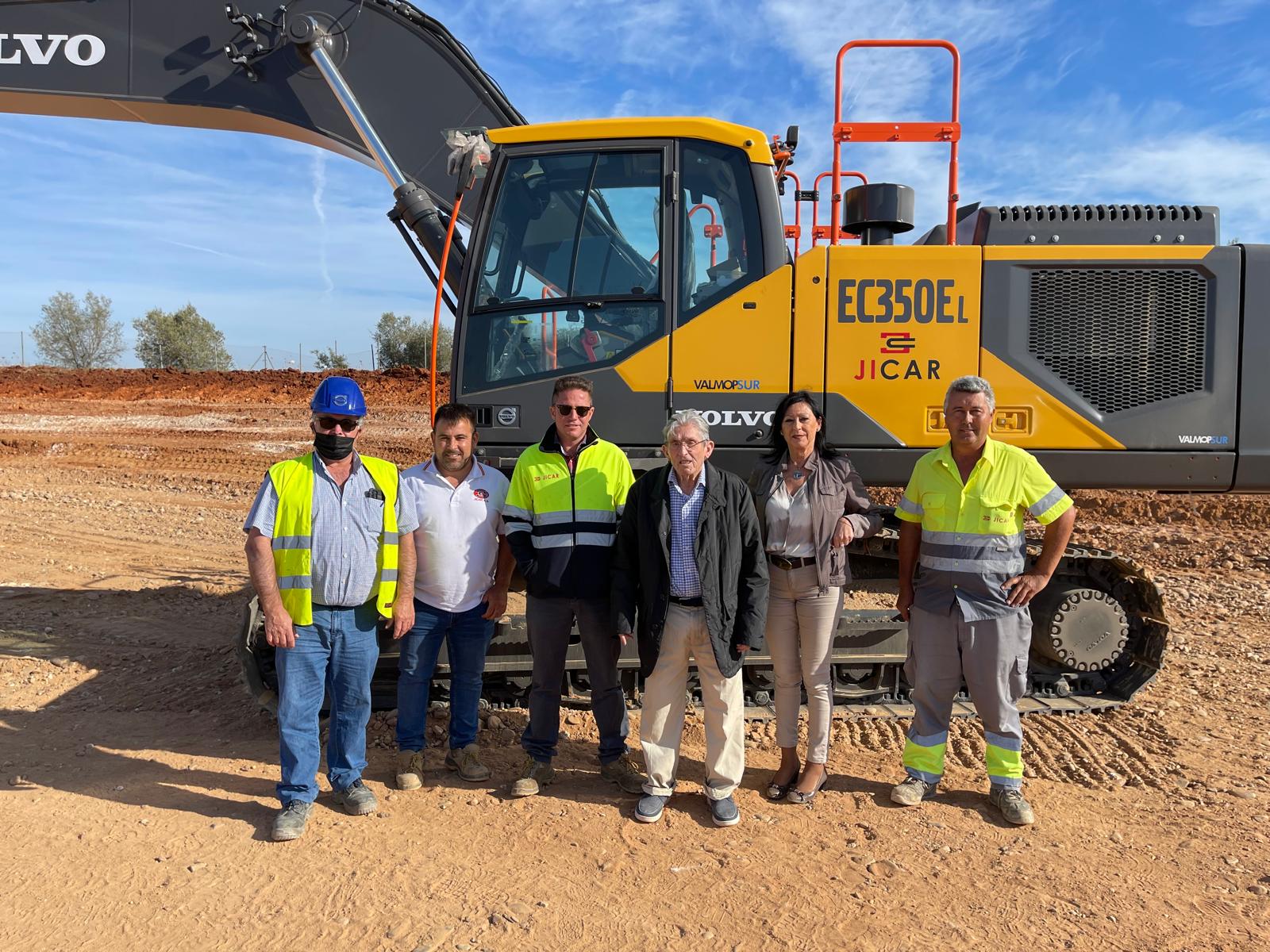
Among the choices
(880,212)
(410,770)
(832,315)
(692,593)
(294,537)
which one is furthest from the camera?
(880,212)

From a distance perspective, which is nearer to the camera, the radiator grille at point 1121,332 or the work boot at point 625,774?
the work boot at point 625,774

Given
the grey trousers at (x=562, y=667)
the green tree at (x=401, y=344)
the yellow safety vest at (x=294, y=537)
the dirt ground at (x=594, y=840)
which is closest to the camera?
the dirt ground at (x=594, y=840)

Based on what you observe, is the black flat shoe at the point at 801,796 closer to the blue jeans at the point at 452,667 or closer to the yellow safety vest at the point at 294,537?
the blue jeans at the point at 452,667

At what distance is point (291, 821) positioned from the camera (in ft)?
12.1

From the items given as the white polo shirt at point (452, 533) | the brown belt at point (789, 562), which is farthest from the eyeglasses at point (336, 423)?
the brown belt at point (789, 562)

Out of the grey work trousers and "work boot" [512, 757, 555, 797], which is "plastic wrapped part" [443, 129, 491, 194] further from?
the grey work trousers

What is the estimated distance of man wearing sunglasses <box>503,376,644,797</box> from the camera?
388 centimetres

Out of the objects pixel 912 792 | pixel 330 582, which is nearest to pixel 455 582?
pixel 330 582

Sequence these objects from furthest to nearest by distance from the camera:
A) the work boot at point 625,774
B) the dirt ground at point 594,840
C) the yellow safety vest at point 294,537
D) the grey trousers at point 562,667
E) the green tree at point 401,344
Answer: the green tree at point 401,344
the work boot at point 625,774
the grey trousers at point 562,667
the yellow safety vest at point 294,537
the dirt ground at point 594,840

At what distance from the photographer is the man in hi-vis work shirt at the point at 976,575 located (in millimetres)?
3812

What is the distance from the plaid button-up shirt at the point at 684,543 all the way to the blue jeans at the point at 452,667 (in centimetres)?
101

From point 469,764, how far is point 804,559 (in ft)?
6.10

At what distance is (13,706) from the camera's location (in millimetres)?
5305

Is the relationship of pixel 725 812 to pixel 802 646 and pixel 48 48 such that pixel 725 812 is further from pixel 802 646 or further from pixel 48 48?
pixel 48 48
